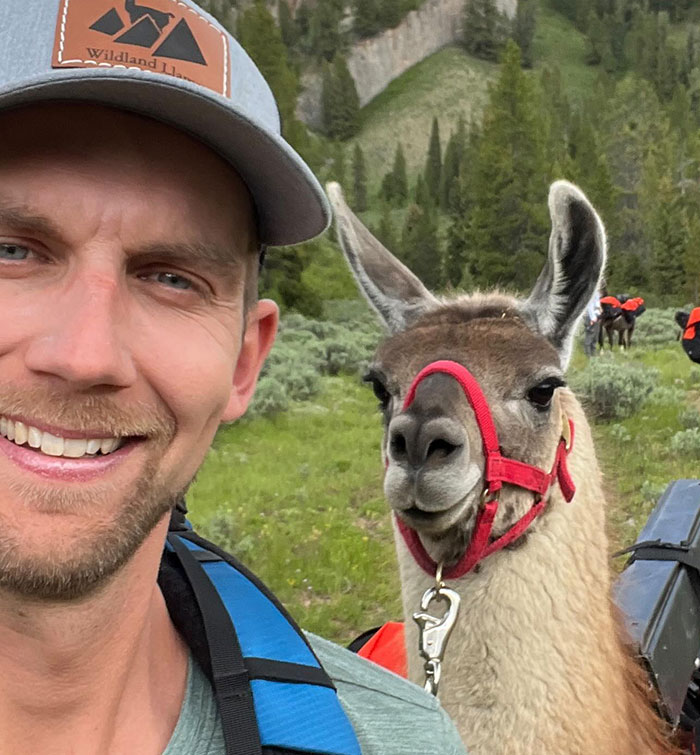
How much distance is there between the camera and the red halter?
9.37 ft

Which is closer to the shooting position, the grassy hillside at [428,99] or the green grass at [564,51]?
the grassy hillside at [428,99]

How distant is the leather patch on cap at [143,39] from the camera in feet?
3.88

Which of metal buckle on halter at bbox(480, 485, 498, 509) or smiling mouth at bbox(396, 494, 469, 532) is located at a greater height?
metal buckle on halter at bbox(480, 485, 498, 509)

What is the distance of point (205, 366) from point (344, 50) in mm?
102853

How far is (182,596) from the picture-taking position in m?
1.63

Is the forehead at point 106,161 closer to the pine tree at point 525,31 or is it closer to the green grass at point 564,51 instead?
the green grass at point 564,51

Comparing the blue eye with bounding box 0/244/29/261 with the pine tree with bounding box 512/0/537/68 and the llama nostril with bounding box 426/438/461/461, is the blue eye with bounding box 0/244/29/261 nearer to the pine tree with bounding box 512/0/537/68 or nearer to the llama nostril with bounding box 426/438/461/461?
the llama nostril with bounding box 426/438/461/461

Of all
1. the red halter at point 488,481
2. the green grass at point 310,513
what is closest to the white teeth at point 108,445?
the red halter at point 488,481

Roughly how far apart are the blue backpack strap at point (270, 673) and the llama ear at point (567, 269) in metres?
1.98

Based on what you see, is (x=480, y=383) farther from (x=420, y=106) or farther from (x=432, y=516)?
(x=420, y=106)

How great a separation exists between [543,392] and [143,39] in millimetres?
2196

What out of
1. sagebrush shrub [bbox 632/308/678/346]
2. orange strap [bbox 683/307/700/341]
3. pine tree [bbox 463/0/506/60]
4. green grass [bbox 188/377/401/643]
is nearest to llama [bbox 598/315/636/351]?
sagebrush shrub [bbox 632/308/678/346]

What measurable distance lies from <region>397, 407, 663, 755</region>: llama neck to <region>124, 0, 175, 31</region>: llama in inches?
86.5

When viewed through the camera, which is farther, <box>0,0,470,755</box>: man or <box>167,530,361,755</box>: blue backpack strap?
<box>167,530,361,755</box>: blue backpack strap
